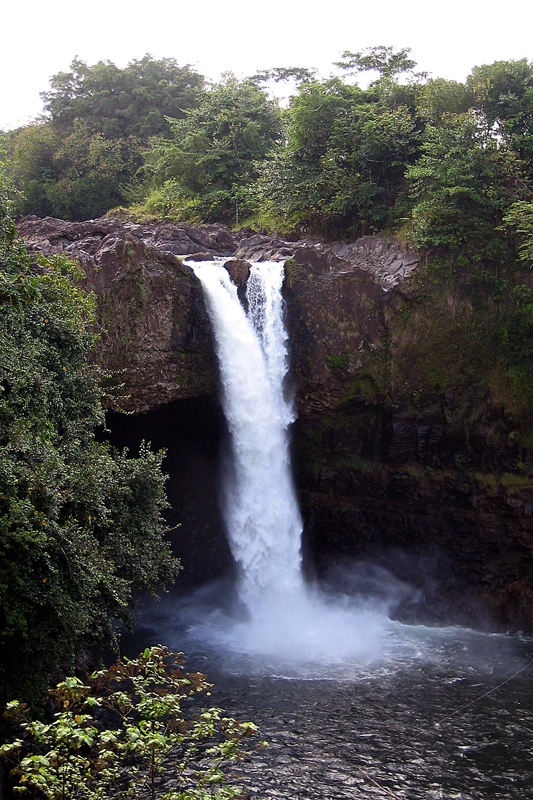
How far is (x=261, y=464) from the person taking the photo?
61.3 ft

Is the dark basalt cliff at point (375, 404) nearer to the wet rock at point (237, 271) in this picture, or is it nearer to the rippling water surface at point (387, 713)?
the wet rock at point (237, 271)

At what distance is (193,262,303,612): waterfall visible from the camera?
59.9ft

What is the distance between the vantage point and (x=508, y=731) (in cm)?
1190

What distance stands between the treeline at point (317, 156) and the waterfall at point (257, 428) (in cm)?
502

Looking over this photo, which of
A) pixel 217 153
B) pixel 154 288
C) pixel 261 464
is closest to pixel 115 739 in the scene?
pixel 154 288

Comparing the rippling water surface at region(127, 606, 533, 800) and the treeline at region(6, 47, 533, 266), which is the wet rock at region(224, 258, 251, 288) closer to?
the treeline at region(6, 47, 533, 266)

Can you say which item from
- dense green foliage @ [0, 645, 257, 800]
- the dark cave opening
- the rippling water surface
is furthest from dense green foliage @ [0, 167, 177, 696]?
the dark cave opening

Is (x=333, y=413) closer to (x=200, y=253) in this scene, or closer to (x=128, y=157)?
(x=200, y=253)

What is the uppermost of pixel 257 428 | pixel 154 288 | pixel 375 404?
pixel 154 288

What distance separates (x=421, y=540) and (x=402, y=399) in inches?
165

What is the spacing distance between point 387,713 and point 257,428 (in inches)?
339

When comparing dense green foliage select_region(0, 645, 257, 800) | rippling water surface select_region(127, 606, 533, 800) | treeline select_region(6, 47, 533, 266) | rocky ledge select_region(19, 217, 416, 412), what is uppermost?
treeline select_region(6, 47, 533, 266)

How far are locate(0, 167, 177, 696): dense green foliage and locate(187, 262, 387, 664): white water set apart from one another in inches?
192

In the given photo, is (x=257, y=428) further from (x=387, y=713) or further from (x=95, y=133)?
(x=95, y=133)
